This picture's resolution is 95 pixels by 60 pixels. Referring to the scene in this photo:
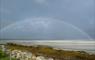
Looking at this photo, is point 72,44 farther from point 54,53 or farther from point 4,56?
point 4,56

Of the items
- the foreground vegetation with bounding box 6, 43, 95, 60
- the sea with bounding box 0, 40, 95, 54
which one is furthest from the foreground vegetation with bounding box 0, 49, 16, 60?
A: the sea with bounding box 0, 40, 95, 54

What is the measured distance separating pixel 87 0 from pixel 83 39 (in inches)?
20.5

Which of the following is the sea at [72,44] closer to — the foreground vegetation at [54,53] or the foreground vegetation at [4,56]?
the foreground vegetation at [54,53]

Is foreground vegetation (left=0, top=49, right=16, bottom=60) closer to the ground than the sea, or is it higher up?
closer to the ground

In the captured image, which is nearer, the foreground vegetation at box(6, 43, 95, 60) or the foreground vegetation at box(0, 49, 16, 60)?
the foreground vegetation at box(6, 43, 95, 60)

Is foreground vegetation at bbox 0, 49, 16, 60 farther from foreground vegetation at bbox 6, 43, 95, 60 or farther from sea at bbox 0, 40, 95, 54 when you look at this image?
sea at bbox 0, 40, 95, 54

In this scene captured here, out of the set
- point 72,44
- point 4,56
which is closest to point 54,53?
point 72,44

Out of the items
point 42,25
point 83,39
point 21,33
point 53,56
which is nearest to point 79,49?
point 83,39

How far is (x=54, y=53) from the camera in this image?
304cm

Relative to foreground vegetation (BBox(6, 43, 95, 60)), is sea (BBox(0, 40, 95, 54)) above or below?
above

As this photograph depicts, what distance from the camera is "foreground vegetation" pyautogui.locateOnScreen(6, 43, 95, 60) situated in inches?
118

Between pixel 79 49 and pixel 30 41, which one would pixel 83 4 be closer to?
pixel 79 49

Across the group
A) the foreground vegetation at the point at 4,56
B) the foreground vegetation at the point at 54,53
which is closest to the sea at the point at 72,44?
the foreground vegetation at the point at 54,53

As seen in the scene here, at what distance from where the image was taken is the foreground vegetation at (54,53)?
9.82ft
